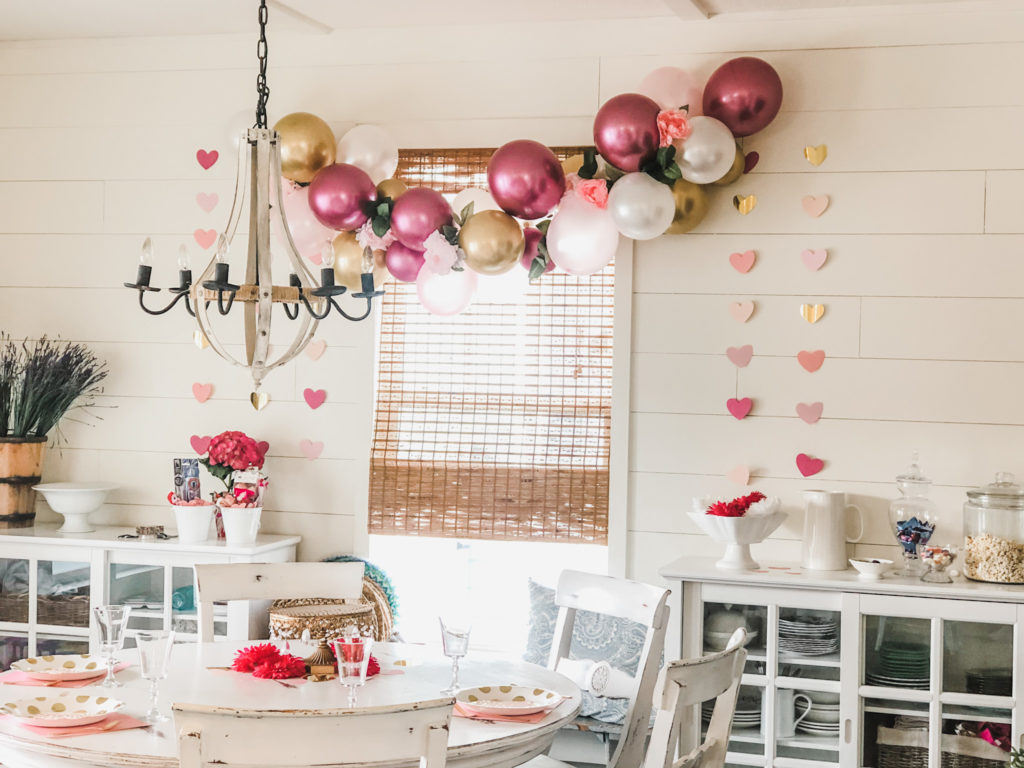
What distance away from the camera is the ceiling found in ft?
11.1

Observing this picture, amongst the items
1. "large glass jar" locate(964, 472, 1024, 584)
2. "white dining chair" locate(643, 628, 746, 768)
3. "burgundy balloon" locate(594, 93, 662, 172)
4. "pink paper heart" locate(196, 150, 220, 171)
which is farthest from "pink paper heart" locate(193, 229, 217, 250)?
"large glass jar" locate(964, 472, 1024, 584)

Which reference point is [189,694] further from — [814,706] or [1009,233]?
[1009,233]

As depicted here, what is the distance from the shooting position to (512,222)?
127 inches

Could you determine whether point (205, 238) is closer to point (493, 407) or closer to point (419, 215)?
point (419, 215)

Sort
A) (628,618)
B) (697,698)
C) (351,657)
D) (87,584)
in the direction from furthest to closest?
(87,584) → (628,618) → (351,657) → (697,698)

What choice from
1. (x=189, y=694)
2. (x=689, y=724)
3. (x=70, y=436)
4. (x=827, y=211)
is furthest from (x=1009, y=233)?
(x=70, y=436)

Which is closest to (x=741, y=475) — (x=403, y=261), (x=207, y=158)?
(x=403, y=261)

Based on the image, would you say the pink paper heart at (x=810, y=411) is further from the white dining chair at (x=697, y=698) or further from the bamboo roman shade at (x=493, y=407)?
the white dining chair at (x=697, y=698)

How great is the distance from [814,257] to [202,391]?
2.07 meters

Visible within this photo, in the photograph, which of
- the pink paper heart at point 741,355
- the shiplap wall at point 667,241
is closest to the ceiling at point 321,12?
the shiplap wall at point 667,241

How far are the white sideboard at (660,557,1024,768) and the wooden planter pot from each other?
7.20 feet

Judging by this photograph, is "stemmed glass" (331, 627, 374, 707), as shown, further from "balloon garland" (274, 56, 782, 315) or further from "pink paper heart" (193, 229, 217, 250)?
"pink paper heart" (193, 229, 217, 250)

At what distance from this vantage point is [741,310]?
3.42 metres

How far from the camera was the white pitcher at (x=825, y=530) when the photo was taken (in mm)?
3197
